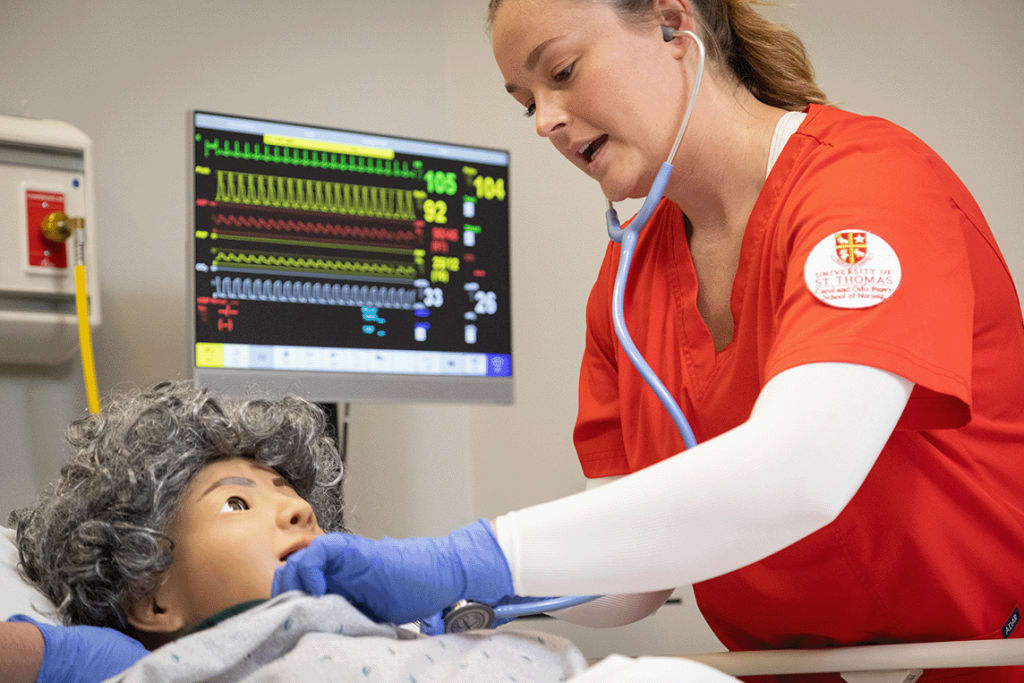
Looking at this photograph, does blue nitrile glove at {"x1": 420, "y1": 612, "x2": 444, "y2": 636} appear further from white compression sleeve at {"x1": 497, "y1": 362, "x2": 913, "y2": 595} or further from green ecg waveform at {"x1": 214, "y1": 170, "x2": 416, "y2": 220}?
green ecg waveform at {"x1": 214, "y1": 170, "x2": 416, "y2": 220}

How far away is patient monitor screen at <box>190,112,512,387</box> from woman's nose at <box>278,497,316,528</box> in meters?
0.91

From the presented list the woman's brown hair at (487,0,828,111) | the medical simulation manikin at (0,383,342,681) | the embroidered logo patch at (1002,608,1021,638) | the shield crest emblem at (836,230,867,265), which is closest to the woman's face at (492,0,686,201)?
the woman's brown hair at (487,0,828,111)

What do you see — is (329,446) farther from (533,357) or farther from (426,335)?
(533,357)

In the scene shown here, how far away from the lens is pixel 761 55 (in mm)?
1411

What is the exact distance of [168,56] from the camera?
247 centimetres

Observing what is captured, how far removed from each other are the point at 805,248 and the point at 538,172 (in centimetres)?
170

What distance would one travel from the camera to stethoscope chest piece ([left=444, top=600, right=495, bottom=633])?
104cm

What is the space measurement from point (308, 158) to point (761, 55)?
43.5 inches

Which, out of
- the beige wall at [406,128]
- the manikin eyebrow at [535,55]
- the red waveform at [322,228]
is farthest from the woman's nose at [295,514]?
the beige wall at [406,128]

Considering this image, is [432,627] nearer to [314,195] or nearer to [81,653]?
[81,653]

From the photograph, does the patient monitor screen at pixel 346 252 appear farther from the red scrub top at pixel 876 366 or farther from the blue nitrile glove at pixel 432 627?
the blue nitrile glove at pixel 432 627

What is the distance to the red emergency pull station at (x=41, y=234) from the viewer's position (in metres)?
2.10

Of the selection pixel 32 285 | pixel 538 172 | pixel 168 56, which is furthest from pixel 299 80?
pixel 32 285

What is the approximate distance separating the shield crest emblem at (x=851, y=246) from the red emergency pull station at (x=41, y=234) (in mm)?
1593
